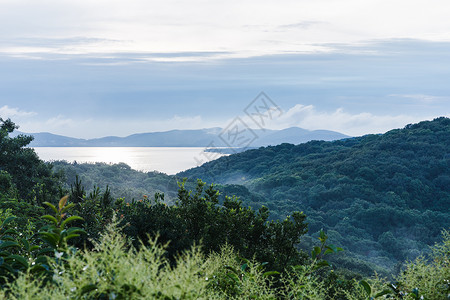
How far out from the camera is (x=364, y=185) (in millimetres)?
52875

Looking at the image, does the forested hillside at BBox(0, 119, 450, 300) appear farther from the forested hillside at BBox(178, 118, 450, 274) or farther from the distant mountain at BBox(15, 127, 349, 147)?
the distant mountain at BBox(15, 127, 349, 147)

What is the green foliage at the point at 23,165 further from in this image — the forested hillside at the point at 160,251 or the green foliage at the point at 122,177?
the green foliage at the point at 122,177

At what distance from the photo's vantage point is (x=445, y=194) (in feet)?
167

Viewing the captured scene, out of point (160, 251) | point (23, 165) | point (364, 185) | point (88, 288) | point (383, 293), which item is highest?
point (23, 165)

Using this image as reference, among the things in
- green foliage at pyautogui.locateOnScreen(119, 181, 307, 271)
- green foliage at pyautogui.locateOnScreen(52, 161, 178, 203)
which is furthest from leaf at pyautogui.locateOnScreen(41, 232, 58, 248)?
green foliage at pyautogui.locateOnScreen(52, 161, 178, 203)

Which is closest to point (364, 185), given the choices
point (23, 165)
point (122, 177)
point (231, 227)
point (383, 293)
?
point (122, 177)

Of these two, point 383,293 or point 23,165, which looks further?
point 23,165

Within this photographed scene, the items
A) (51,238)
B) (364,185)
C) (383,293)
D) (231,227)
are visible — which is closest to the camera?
(51,238)

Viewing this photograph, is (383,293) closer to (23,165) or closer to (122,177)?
(23,165)

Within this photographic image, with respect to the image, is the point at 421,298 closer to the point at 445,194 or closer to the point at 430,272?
the point at 430,272

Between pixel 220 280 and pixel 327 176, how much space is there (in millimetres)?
53028

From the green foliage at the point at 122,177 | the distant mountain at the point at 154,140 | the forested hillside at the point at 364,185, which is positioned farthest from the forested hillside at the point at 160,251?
the distant mountain at the point at 154,140

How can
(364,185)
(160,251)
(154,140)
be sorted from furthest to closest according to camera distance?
(154,140) → (364,185) → (160,251)

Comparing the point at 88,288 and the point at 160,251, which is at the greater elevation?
the point at 160,251
